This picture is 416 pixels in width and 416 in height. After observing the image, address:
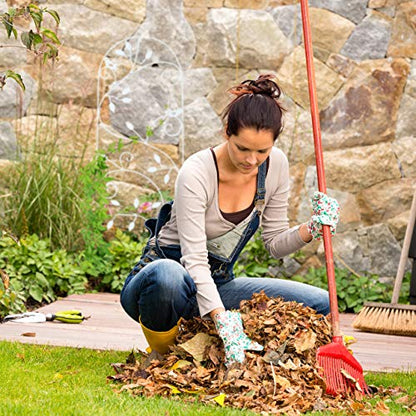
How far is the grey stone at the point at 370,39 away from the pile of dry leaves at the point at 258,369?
10.1ft

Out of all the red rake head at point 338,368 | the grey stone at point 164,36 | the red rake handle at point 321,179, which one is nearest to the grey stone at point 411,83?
the grey stone at point 164,36

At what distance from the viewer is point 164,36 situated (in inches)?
233

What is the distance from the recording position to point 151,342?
321 centimetres

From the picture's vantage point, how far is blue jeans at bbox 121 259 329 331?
120 inches

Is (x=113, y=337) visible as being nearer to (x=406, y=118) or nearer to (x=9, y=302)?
(x=9, y=302)

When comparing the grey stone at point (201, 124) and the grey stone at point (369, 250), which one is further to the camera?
the grey stone at point (201, 124)

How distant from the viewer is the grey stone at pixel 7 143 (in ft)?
18.6

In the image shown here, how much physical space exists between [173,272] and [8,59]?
10.8 feet

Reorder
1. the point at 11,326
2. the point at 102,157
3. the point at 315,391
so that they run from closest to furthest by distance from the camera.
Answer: the point at 315,391
the point at 11,326
the point at 102,157

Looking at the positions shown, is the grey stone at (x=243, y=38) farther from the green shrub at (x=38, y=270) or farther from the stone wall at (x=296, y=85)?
the green shrub at (x=38, y=270)

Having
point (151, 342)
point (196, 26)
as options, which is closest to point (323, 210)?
point (151, 342)

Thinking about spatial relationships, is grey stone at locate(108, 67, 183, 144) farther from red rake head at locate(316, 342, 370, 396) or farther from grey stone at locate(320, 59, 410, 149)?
red rake head at locate(316, 342, 370, 396)

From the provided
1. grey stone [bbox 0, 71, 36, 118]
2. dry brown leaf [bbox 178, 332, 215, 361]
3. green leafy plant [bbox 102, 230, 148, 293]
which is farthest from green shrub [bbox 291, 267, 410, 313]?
dry brown leaf [bbox 178, 332, 215, 361]

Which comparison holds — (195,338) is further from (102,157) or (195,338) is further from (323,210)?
(102,157)
